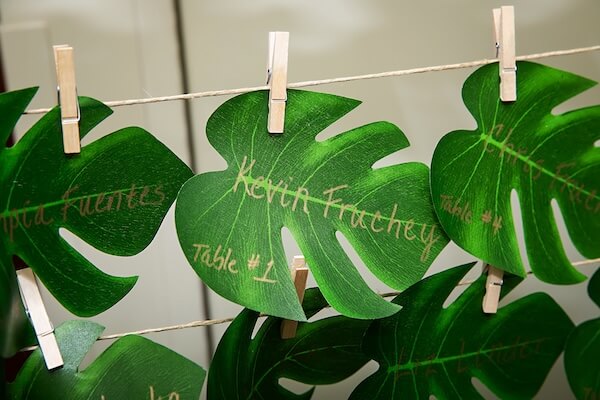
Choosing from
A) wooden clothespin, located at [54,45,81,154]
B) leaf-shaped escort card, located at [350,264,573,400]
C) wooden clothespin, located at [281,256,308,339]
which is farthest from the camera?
leaf-shaped escort card, located at [350,264,573,400]

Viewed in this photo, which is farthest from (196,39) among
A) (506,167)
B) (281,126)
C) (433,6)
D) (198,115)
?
(506,167)

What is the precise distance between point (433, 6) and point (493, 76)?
22cm

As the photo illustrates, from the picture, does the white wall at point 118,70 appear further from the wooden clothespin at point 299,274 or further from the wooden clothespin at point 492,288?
the wooden clothespin at point 492,288

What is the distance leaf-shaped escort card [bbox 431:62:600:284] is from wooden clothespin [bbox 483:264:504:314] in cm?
3

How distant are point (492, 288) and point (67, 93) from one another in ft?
2.22

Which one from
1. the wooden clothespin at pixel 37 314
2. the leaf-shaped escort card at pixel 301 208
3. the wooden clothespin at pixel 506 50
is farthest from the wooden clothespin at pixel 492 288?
the wooden clothespin at pixel 37 314

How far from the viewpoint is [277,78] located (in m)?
0.93

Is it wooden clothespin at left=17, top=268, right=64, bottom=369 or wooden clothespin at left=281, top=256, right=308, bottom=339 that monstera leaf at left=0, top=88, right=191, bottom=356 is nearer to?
wooden clothespin at left=17, top=268, right=64, bottom=369

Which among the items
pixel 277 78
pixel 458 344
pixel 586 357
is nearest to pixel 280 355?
pixel 458 344

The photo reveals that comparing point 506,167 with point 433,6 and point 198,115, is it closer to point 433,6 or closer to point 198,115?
point 433,6

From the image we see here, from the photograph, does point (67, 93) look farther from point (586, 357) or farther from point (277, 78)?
point (586, 357)

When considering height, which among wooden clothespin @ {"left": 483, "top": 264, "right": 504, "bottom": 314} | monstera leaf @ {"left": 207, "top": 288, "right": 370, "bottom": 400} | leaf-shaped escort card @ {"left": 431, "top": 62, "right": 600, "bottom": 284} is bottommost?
monstera leaf @ {"left": 207, "top": 288, "right": 370, "bottom": 400}

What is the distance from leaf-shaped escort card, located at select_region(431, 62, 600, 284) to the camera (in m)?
1.02

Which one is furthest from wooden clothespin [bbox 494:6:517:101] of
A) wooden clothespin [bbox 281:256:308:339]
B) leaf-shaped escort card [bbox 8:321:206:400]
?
leaf-shaped escort card [bbox 8:321:206:400]
